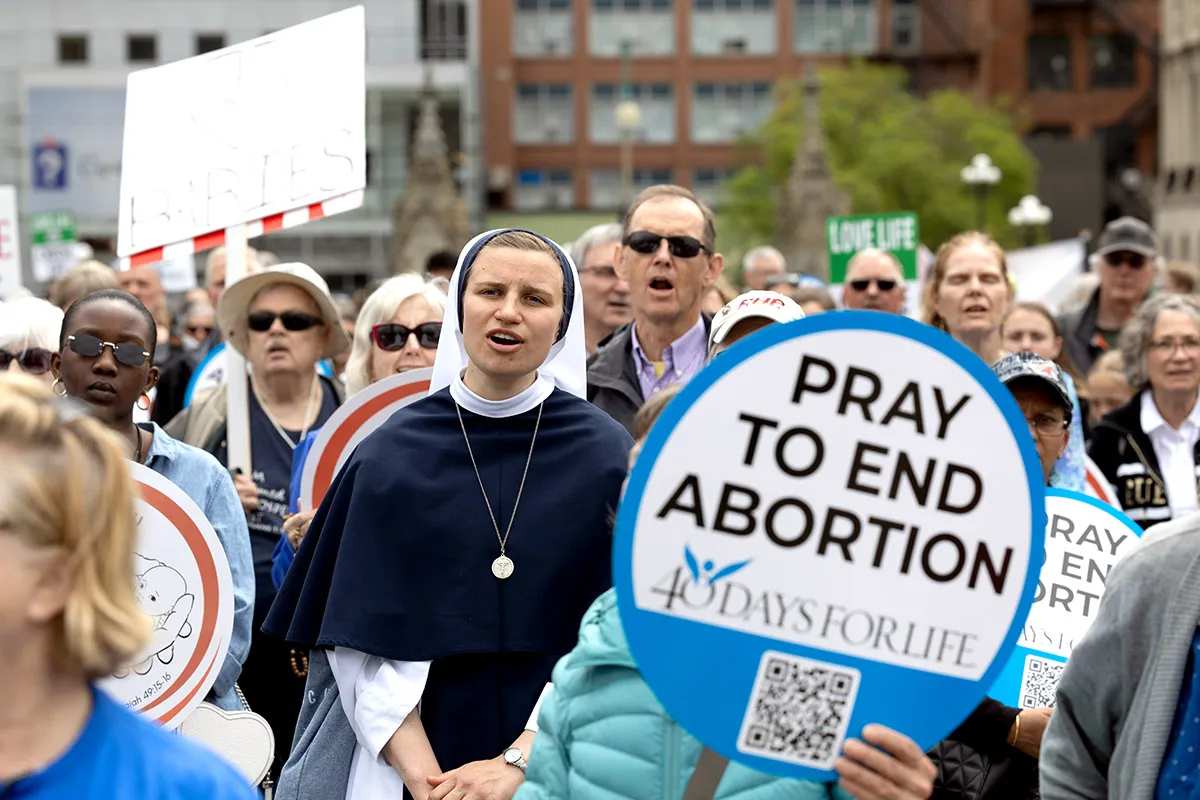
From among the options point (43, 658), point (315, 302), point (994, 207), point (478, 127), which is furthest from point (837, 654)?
point (478, 127)

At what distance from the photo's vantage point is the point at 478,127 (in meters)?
82.9

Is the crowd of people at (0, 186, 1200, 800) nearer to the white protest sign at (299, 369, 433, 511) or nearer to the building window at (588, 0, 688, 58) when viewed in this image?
the white protest sign at (299, 369, 433, 511)

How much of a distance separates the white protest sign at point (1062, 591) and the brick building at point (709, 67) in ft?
257

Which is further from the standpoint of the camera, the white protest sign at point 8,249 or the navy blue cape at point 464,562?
the white protest sign at point 8,249

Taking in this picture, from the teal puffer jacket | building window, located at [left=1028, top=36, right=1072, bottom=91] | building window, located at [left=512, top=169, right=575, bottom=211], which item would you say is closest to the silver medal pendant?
the teal puffer jacket

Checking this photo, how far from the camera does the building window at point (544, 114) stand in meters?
86.6

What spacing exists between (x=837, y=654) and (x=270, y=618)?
194 centimetres

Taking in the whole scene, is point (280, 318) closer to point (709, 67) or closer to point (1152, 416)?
point (1152, 416)

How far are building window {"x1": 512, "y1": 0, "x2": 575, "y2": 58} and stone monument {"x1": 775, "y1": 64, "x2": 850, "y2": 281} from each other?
28.9 m

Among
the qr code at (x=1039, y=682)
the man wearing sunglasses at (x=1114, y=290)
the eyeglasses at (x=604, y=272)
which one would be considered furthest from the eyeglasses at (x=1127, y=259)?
the qr code at (x=1039, y=682)

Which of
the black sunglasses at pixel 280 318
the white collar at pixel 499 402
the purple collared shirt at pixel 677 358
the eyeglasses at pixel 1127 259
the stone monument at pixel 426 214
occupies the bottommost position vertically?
the white collar at pixel 499 402

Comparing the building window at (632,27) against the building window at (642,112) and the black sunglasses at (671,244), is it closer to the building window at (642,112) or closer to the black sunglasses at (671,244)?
the building window at (642,112)

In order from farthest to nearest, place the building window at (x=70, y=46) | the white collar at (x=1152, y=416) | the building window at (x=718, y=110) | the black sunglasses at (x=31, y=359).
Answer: the building window at (x=718, y=110) → the building window at (x=70, y=46) → the white collar at (x=1152, y=416) → the black sunglasses at (x=31, y=359)

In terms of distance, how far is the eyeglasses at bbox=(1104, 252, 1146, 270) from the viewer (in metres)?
10.9
